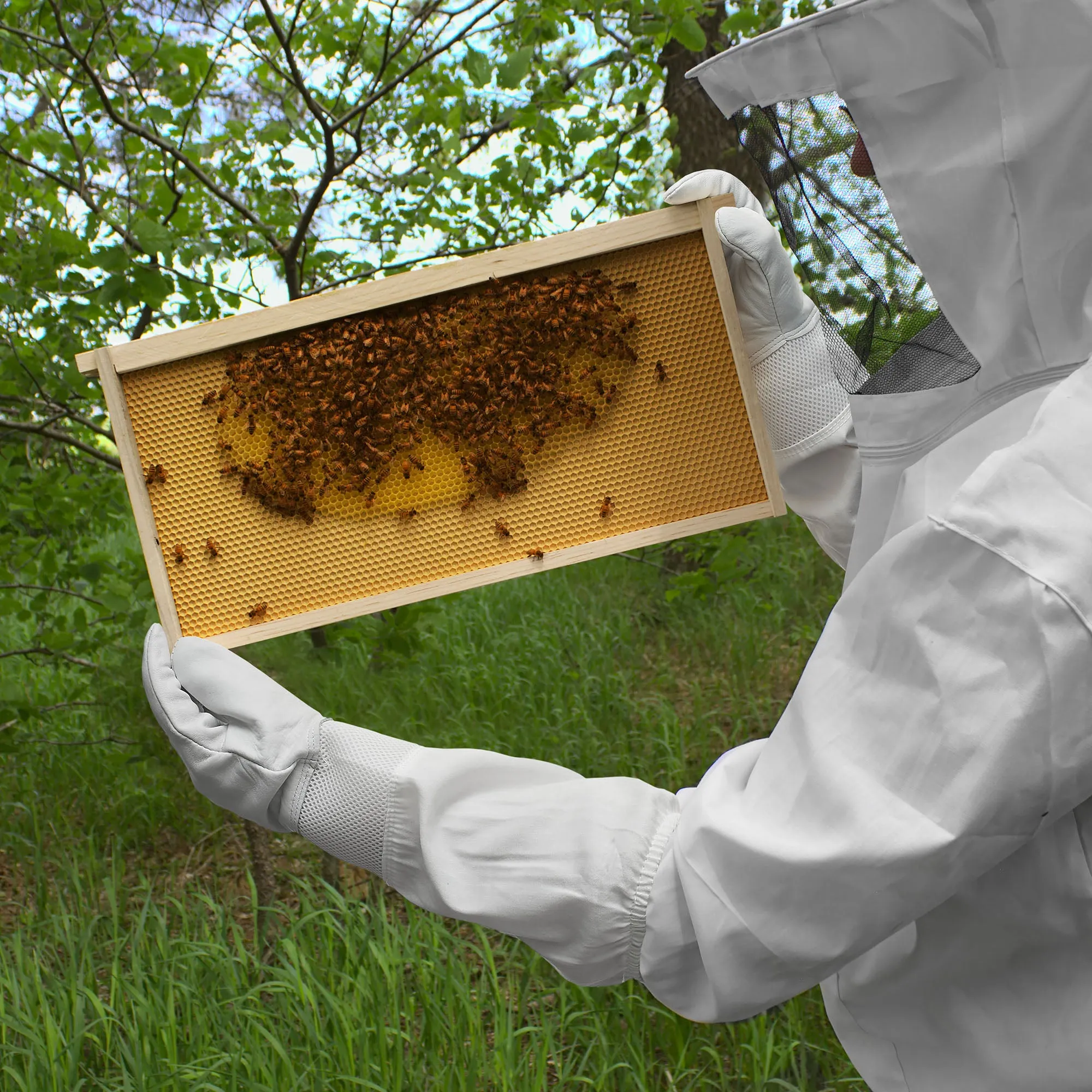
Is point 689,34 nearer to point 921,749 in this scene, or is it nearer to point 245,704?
point 245,704

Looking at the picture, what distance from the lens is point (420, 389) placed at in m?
1.94

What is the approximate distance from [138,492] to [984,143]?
1540 millimetres

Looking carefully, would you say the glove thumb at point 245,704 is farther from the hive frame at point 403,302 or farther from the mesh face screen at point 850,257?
the mesh face screen at point 850,257

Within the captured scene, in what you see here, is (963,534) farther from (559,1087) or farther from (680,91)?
(680,91)

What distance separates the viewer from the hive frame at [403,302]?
1.83 metres

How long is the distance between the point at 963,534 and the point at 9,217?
3815 mm

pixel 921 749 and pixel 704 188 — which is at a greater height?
pixel 704 188

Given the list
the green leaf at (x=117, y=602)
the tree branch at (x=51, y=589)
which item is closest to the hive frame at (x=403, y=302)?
the green leaf at (x=117, y=602)

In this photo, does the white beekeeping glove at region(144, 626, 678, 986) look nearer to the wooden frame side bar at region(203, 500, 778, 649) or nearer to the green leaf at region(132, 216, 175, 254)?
the wooden frame side bar at region(203, 500, 778, 649)

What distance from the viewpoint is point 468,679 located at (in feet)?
15.0

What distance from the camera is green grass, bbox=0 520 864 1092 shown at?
Answer: 2.46 meters

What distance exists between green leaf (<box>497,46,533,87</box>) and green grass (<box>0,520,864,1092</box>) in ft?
5.59

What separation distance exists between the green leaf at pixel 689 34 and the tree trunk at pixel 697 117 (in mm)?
2203

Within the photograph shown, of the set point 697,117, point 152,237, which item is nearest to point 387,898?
point 152,237
